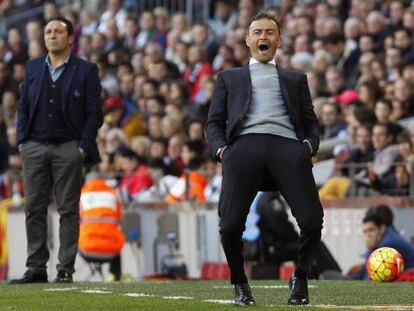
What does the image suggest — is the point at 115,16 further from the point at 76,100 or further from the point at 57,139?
the point at 57,139

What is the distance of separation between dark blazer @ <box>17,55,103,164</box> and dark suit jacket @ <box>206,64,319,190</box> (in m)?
3.77

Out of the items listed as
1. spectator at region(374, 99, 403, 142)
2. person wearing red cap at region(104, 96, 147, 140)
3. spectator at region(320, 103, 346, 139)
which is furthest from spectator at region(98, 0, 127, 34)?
spectator at region(374, 99, 403, 142)

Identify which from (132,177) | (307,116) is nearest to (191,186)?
(132,177)

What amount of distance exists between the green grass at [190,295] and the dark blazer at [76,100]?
1489 millimetres

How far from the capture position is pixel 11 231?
1967 cm

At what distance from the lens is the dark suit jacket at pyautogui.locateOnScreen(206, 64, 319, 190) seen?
32.0 ft

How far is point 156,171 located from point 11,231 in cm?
215

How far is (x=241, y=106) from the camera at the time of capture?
9.75 meters

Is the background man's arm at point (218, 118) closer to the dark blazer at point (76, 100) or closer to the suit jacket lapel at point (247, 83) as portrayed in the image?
the suit jacket lapel at point (247, 83)

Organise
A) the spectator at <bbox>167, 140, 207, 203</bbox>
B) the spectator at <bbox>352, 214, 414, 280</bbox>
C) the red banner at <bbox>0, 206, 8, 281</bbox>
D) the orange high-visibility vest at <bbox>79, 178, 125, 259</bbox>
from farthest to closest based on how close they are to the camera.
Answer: the red banner at <bbox>0, 206, 8, 281</bbox> → the spectator at <bbox>167, 140, 207, 203</bbox> → the orange high-visibility vest at <bbox>79, 178, 125, 259</bbox> → the spectator at <bbox>352, 214, 414, 280</bbox>

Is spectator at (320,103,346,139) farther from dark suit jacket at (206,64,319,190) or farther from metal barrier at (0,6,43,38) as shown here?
metal barrier at (0,6,43,38)

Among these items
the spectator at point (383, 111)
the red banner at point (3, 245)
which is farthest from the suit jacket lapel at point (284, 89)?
the red banner at point (3, 245)

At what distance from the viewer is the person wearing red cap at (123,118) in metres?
23.1

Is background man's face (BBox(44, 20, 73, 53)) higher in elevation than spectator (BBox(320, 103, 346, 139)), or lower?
higher
